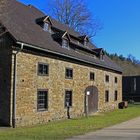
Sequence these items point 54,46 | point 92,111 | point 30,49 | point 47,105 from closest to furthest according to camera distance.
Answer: point 30,49, point 47,105, point 54,46, point 92,111

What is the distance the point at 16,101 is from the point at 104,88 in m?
18.2

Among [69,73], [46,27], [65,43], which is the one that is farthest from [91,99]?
[46,27]

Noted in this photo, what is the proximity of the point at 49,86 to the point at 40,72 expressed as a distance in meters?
1.60

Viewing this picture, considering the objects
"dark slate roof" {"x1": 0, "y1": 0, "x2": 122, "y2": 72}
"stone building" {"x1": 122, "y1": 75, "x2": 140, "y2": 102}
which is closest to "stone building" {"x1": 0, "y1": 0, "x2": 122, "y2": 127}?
"dark slate roof" {"x1": 0, "y1": 0, "x2": 122, "y2": 72}

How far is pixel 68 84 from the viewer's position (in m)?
30.2

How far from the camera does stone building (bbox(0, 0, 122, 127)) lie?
75.3 ft

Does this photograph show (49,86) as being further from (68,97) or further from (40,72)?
(68,97)

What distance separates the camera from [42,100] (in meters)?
26.3

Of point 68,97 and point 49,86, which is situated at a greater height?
point 49,86

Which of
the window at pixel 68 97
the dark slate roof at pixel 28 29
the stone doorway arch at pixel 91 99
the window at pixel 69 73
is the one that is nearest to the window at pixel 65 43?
the dark slate roof at pixel 28 29

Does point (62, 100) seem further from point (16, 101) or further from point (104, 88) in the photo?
point (104, 88)

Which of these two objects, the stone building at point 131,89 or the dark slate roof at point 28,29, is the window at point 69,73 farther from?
the stone building at point 131,89

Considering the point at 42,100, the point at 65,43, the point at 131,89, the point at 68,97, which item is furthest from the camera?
the point at 131,89

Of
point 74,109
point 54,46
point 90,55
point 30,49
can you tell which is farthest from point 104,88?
point 30,49
